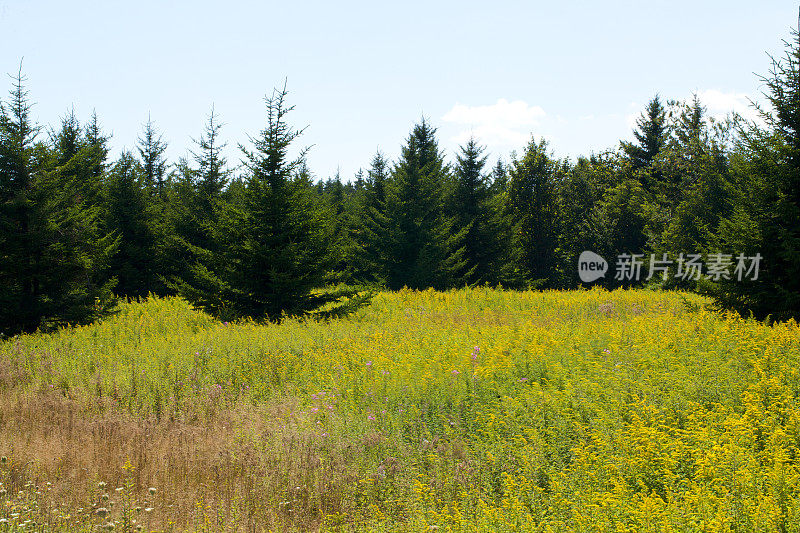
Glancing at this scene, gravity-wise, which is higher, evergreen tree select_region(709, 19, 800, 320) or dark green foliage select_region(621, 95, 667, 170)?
dark green foliage select_region(621, 95, 667, 170)

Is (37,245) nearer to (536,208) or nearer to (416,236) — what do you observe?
(416,236)

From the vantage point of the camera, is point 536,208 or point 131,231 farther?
Result: point 536,208

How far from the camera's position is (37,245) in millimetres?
13422

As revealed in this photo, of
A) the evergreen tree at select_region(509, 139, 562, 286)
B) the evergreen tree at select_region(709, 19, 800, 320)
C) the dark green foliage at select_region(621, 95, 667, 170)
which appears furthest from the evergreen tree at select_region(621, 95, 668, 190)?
the evergreen tree at select_region(709, 19, 800, 320)

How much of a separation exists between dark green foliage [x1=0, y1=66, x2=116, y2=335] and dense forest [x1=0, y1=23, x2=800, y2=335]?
4cm

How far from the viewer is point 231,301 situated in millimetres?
14508

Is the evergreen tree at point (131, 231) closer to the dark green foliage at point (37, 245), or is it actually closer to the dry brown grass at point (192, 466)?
the dark green foliage at point (37, 245)

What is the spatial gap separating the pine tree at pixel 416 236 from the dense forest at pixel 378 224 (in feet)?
0.32

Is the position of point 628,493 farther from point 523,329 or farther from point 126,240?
point 126,240

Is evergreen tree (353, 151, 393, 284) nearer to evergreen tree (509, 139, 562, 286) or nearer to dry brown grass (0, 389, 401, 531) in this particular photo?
evergreen tree (509, 139, 562, 286)

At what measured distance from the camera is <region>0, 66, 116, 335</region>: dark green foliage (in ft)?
43.0

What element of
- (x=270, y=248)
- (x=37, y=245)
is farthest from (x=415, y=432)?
(x=37, y=245)

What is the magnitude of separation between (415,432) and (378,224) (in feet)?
66.5

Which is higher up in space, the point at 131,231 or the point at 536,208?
the point at 536,208
